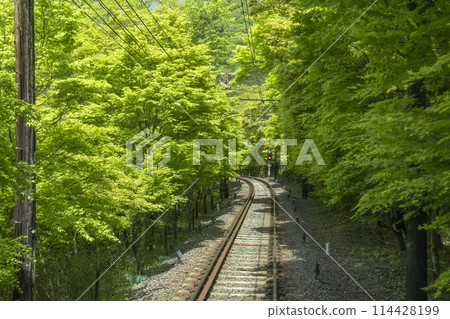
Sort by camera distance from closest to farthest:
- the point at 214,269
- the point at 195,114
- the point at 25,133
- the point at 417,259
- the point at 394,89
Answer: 1. the point at 394,89
2. the point at 417,259
3. the point at 25,133
4. the point at 214,269
5. the point at 195,114

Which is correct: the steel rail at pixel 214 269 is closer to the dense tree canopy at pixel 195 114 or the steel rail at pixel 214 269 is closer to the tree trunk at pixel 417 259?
the dense tree canopy at pixel 195 114

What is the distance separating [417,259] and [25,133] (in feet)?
32.1

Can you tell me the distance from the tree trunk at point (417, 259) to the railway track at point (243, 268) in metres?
3.50

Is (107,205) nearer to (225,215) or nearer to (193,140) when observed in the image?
(193,140)

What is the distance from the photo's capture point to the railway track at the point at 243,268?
400 inches

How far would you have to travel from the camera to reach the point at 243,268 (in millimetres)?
12531

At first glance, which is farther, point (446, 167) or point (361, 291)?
point (361, 291)

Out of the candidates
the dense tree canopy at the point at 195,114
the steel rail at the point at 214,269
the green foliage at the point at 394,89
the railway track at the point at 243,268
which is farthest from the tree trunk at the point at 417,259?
the steel rail at the point at 214,269

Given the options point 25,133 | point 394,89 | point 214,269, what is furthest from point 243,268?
point 394,89

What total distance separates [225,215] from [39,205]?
16874mm

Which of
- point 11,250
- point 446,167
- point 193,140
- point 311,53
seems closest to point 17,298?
point 11,250

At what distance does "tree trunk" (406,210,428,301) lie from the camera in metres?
7.98

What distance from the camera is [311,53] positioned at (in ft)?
37.6

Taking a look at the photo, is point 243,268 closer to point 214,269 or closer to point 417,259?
point 214,269
